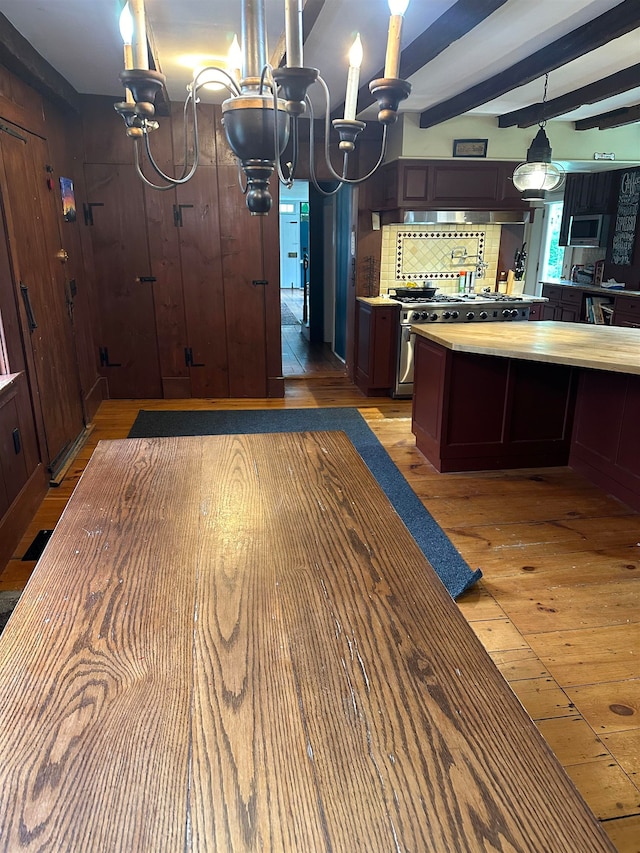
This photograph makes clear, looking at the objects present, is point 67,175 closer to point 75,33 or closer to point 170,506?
point 75,33

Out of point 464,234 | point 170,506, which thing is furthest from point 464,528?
point 464,234

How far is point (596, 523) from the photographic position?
10.5 ft

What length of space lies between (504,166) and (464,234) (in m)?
0.71

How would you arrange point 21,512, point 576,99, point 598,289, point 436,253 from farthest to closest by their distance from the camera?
point 598,289 < point 436,253 < point 576,99 < point 21,512

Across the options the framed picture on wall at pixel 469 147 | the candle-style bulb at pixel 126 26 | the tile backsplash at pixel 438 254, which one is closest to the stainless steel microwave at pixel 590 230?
the tile backsplash at pixel 438 254

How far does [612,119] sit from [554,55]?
213cm

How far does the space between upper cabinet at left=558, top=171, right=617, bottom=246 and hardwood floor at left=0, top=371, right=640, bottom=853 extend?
4468mm

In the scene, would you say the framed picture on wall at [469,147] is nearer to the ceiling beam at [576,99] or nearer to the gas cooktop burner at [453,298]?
the ceiling beam at [576,99]

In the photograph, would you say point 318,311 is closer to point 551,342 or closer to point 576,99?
point 576,99

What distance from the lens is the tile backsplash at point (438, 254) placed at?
19.1ft

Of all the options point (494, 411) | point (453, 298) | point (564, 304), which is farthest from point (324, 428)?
point (564, 304)

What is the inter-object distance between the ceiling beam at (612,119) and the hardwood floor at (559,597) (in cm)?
316

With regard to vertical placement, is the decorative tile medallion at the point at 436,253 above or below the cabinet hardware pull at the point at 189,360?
above

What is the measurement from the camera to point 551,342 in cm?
340
